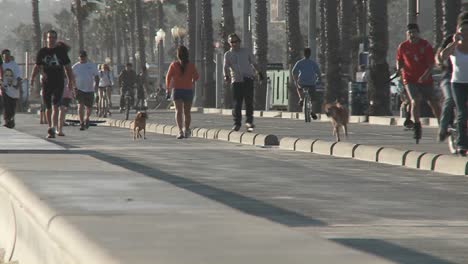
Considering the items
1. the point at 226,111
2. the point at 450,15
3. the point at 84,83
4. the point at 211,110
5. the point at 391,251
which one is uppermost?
the point at 450,15

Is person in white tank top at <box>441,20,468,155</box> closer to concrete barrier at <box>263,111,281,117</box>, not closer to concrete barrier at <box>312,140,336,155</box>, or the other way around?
concrete barrier at <box>312,140,336,155</box>

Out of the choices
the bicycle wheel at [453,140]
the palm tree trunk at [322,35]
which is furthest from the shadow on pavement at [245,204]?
the palm tree trunk at [322,35]

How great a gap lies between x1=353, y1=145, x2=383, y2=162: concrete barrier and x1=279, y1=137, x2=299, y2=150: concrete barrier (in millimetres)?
2822

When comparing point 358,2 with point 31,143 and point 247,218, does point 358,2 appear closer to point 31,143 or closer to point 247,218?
point 31,143

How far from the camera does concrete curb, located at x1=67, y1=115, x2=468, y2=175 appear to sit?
1825 centimetres

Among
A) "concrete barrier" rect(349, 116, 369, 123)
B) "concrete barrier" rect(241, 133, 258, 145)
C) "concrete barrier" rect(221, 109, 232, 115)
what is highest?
"concrete barrier" rect(241, 133, 258, 145)

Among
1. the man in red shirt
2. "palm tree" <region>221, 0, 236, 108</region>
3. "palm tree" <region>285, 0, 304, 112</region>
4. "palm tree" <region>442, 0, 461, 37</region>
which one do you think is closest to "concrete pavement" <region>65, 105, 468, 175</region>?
the man in red shirt

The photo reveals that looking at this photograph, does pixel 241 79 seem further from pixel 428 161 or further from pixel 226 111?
pixel 226 111

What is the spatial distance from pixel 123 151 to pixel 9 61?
1093cm

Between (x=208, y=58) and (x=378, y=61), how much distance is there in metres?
25.2

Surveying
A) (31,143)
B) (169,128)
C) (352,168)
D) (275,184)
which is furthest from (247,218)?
(169,128)

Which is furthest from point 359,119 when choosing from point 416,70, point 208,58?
point 208,58

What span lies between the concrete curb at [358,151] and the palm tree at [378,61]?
1199cm

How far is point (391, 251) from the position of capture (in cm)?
969
